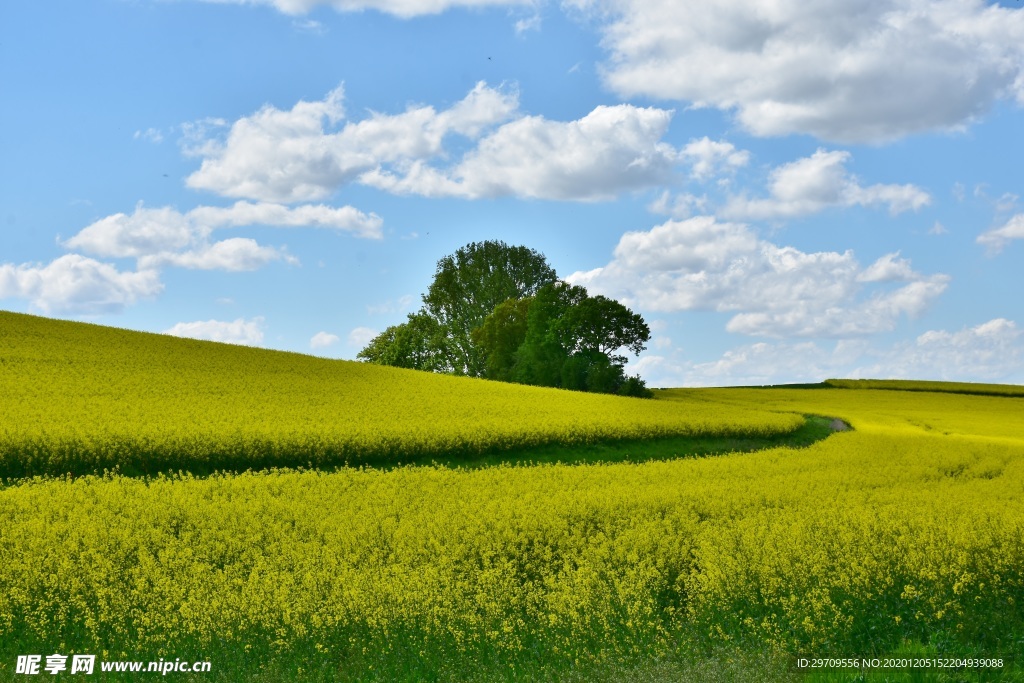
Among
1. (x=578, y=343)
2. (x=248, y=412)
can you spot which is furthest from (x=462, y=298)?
(x=248, y=412)

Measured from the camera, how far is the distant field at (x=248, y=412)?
22516mm

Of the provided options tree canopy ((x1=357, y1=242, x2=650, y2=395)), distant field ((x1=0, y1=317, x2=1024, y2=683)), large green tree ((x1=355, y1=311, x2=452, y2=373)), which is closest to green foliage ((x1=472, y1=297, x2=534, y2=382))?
tree canopy ((x1=357, y1=242, x2=650, y2=395))

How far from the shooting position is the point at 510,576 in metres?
11.1

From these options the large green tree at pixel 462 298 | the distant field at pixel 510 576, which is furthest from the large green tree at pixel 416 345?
the distant field at pixel 510 576

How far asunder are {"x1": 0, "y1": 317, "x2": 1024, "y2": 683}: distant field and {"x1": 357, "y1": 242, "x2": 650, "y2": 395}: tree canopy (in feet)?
120

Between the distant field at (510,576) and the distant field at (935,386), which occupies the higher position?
the distant field at (935,386)

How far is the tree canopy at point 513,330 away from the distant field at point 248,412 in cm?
1088

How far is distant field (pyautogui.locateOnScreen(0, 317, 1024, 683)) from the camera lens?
369 inches

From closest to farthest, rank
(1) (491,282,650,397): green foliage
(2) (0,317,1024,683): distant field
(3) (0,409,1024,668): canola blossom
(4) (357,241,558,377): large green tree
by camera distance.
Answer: (2) (0,317,1024,683): distant field
(3) (0,409,1024,668): canola blossom
(1) (491,282,650,397): green foliage
(4) (357,241,558,377): large green tree

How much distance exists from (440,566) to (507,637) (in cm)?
239

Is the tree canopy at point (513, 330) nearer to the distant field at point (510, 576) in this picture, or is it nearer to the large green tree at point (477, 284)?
the large green tree at point (477, 284)

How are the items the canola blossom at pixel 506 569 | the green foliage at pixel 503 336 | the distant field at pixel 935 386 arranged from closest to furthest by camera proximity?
the canola blossom at pixel 506 569 < the green foliage at pixel 503 336 < the distant field at pixel 935 386

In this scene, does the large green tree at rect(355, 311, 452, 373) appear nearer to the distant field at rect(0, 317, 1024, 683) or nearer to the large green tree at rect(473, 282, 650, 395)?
the large green tree at rect(473, 282, 650, 395)

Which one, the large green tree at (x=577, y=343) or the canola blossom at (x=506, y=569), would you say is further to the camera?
the large green tree at (x=577, y=343)
